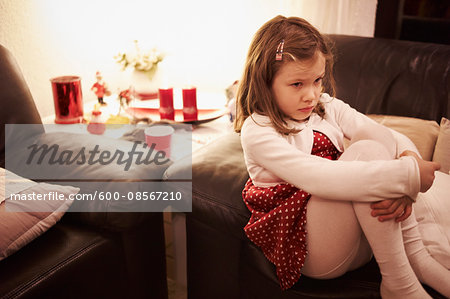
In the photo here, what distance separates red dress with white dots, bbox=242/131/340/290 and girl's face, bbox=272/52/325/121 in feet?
0.74

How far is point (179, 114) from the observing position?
6.45 ft

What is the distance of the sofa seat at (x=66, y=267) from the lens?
3.43 feet

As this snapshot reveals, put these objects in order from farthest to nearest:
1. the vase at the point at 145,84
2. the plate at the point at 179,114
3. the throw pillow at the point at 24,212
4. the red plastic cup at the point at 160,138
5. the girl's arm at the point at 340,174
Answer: the vase at the point at 145,84, the plate at the point at 179,114, the red plastic cup at the point at 160,138, the throw pillow at the point at 24,212, the girl's arm at the point at 340,174

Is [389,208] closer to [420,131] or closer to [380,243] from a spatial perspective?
[380,243]

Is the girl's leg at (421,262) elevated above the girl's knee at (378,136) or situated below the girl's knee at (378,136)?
below

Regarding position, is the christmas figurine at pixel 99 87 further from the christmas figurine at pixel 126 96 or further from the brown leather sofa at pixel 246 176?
the brown leather sofa at pixel 246 176

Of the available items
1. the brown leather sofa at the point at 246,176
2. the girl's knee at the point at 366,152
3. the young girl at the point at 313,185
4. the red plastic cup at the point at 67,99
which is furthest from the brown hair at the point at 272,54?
the red plastic cup at the point at 67,99

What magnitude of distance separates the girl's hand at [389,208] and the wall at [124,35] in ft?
4.02

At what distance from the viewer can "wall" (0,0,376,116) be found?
79.0 inches

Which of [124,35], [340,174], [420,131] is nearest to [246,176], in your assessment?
[340,174]

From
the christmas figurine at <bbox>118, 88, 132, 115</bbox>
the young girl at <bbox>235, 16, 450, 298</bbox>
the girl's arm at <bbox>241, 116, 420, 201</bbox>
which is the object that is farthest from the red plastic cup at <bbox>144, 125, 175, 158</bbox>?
the girl's arm at <bbox>241, 116, 420, 201</bbox>

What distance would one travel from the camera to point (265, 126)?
3.69 ft

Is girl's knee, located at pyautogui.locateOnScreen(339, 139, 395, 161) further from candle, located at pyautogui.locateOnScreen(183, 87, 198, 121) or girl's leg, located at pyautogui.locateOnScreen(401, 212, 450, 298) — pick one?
candle, located at pyautogui.locateOnScreen(183, 87, 198, 121)

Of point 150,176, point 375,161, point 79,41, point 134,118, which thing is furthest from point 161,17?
point 375,161
